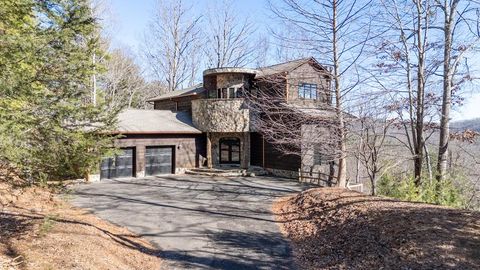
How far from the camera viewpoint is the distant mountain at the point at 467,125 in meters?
13.0

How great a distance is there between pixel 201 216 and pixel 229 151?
11547 mm

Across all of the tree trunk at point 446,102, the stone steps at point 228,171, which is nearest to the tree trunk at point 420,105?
the tree trunk at point 446,102

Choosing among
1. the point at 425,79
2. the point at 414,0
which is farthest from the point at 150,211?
the point at 414,0

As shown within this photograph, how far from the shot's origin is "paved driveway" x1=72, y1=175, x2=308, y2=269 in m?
7.36

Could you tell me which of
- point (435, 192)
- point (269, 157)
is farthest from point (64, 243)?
point (269, 157)

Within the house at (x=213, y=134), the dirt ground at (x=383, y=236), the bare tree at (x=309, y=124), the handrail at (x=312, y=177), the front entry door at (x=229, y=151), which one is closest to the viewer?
the dirt ground at (x=383, y=236)

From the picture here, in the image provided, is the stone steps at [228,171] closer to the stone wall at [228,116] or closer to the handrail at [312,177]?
the stone wall at [228,116]

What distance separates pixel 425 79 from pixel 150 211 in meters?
12.6

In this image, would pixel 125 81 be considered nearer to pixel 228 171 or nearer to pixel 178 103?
pixel 178 103

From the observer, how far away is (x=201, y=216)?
1052 cm

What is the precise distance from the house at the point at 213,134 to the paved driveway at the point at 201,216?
6.85 feet

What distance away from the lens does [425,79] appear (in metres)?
13.5

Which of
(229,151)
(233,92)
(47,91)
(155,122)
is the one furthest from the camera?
(229,151)

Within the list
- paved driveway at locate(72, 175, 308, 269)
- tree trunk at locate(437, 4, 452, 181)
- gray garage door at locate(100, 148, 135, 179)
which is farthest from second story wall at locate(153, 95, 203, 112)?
tree trunk at locate(437, 4, 452, 181)
